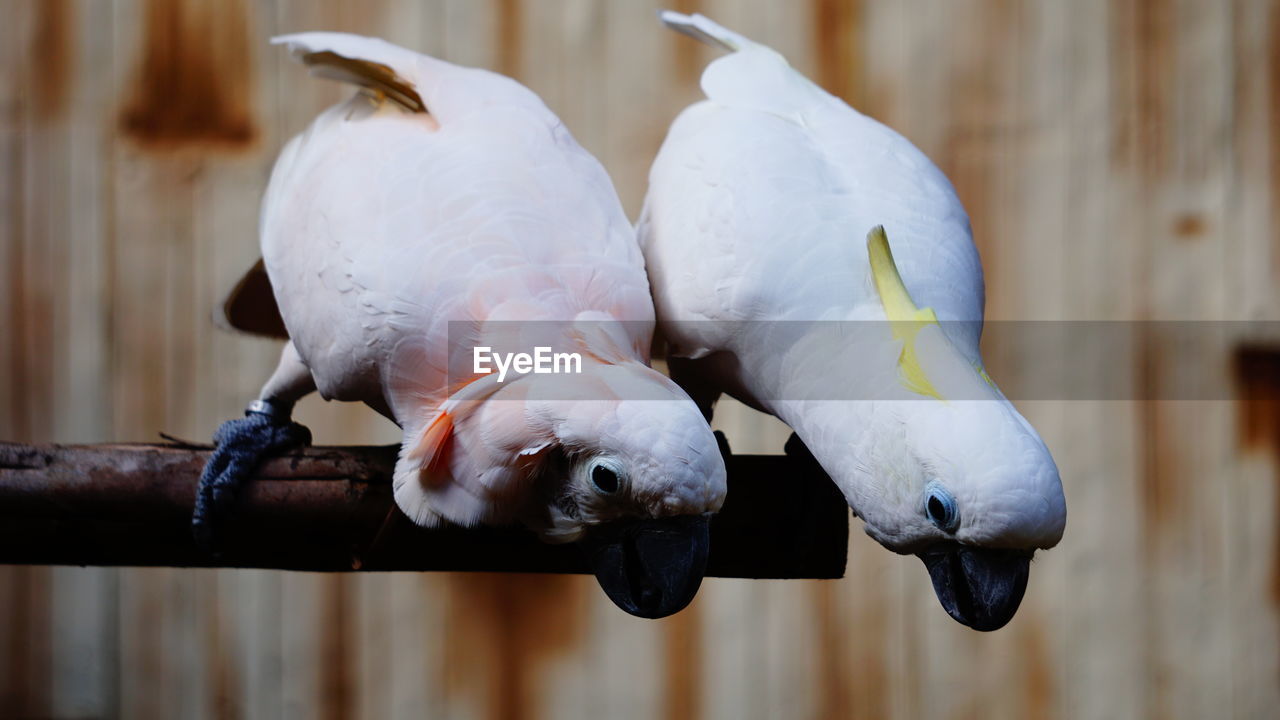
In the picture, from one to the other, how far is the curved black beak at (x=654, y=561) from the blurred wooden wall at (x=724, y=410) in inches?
46.6

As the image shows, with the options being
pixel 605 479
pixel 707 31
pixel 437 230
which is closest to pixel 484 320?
pixel 437 230

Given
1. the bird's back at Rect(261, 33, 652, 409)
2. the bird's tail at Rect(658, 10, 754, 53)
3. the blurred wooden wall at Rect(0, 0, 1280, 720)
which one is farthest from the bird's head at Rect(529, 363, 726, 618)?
the blurred wooden wall at Rect(0, 0, 1280, 720)

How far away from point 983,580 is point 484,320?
0.56 m

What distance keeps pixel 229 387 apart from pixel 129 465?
1.00 m

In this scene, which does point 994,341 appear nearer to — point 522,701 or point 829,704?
point 829,704

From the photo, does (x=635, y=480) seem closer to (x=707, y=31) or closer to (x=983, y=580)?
(x=983, y=580)

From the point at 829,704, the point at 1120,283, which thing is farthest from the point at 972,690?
the point at 1120,283

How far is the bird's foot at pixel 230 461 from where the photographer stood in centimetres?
115

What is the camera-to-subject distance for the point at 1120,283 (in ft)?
6.61

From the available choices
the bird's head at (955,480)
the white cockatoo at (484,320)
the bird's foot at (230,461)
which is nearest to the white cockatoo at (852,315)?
the bird's head at (955,480)

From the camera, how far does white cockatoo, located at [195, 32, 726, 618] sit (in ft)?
2.78

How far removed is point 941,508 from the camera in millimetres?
830

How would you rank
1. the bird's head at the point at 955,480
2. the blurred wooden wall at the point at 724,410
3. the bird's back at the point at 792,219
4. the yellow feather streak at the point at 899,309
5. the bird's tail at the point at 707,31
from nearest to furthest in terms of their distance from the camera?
1. the bird's head at the point at 955,480
2. the yellow feather streak at the point at 899,309
3. the bird's back at the point at 792,219
4. the bird's tail at the point at 707,31
5. the blurred wooden wall at the point at 724,410

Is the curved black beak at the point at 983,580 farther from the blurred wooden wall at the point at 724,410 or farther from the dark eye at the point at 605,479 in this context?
the blurred wooden wall at the point at 724,410
